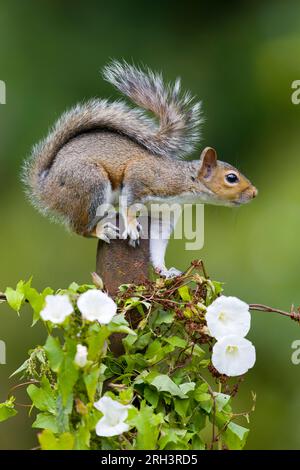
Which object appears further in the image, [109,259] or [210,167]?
[210,167]

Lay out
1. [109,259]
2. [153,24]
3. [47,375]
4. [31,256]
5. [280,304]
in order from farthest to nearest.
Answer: [153,24] → [31,256] → [280,304] → [109,259] → [47,375]

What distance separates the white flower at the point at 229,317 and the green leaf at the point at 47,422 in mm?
379

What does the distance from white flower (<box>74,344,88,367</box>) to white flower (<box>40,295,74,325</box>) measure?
0.07 meters

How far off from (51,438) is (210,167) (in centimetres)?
140

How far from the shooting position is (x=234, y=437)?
2.09m

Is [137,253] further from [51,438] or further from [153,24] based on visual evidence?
[153,24]

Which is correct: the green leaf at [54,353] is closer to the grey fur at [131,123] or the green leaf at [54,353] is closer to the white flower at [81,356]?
the white flower at [81,356]

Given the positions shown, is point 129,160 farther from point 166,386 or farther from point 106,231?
point 166,386

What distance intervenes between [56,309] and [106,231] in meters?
0.90

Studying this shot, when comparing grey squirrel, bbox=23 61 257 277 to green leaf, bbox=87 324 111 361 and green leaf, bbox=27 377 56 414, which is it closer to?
green leaf, bbox=27 377 56 414

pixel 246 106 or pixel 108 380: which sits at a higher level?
pixel 246 106

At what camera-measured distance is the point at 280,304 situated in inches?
168

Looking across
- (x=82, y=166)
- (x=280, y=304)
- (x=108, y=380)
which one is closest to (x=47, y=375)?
(x=108, y=380)

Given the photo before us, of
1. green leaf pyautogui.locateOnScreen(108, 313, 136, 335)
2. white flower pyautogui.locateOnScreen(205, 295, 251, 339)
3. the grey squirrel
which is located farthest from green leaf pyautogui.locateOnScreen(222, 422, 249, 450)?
the grey squirrel
